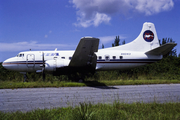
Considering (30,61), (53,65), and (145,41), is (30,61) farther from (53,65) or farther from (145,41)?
(145,41)

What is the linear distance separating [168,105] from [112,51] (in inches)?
444

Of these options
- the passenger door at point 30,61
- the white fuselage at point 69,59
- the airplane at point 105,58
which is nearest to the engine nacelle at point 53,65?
the airplane at point 105,58

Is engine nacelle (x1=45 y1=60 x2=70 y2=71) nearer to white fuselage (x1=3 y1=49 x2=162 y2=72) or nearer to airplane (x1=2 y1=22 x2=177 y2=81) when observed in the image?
airplane (x1=2 y1=22 x2=177 y2=81)

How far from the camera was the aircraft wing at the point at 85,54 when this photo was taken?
426 inches

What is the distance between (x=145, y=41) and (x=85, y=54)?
29.6 feet

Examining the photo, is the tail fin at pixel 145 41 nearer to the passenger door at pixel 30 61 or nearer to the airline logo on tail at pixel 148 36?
the airline logo on tail at pixel 148 36

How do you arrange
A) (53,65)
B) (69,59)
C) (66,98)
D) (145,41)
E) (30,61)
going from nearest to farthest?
(66,98) < (53,65) < (69,59) < (30,61) < (145,41)

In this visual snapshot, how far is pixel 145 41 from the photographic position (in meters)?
17.8

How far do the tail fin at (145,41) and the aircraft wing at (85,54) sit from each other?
6175 millimetres

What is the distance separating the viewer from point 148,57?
1636 cm

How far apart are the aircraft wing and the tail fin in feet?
20.3

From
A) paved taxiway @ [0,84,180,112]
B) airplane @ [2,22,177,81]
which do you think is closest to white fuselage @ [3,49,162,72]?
airplane @ [2,22,177,81]

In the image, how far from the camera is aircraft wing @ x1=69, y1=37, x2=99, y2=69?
35.5ft

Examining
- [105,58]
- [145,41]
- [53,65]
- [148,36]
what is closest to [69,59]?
[53,65]
